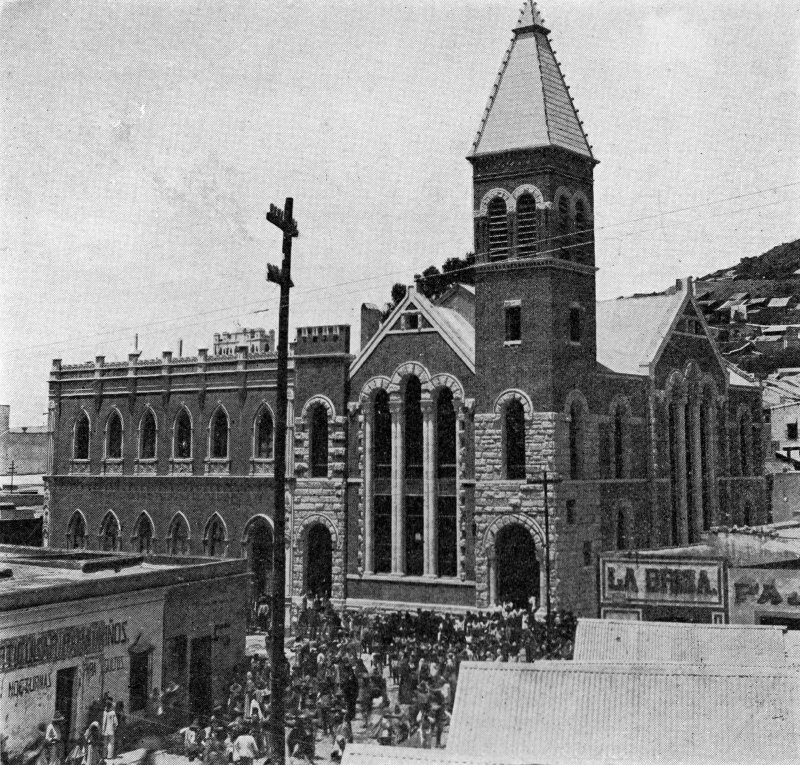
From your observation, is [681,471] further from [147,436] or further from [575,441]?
[147,436]

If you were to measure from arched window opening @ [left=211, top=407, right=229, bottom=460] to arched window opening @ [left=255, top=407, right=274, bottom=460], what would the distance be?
6.44 feet

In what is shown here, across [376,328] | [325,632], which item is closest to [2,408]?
[376,328]

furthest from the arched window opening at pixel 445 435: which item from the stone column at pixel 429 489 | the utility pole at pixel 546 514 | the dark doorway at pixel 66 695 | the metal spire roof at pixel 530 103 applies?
the dark doorway at pixel 66 695

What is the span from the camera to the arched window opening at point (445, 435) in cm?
4097

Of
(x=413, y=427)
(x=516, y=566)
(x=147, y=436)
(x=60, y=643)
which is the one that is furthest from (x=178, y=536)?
(x=60, y=643)

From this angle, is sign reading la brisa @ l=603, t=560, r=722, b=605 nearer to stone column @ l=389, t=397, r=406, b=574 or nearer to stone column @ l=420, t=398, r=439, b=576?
stone column @ l=420, t=398, r=439, b=576

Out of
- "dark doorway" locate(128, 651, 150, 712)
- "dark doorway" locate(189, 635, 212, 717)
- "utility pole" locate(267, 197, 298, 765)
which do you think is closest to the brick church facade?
"dark doorway" locate(189, 635, 212, 717)

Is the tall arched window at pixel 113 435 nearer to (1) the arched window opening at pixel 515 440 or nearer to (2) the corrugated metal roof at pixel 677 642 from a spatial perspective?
(1) the arched window opening at pixel 515 440

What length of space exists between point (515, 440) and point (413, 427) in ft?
15.1

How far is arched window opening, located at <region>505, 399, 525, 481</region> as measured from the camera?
39.2m

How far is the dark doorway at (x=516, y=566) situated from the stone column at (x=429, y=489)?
2748mm

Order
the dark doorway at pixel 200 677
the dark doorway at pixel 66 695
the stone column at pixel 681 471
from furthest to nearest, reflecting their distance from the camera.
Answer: the stone column at pixel 681 471 < the dark doorway at pixel 200 677 < the dark doorway at pixel 66 695

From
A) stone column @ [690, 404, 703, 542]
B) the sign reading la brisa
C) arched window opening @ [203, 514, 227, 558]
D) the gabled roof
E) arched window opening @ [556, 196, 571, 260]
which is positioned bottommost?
the sign reading la brisa

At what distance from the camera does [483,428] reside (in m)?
39.5
